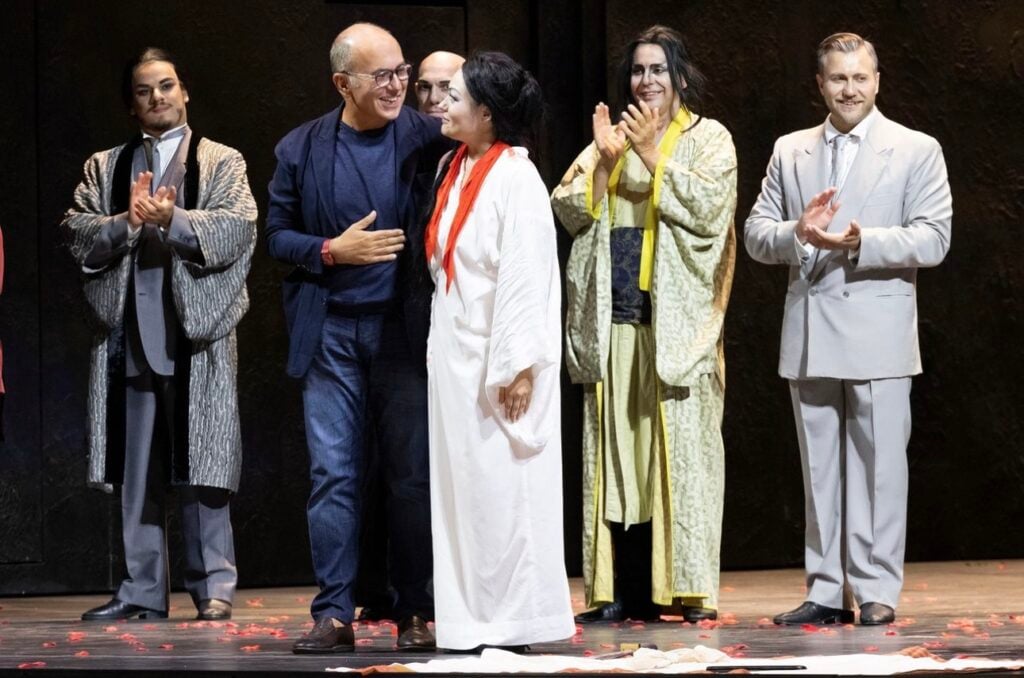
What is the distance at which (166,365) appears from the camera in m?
5.38

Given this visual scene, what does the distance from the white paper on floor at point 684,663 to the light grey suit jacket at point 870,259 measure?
1253 mm

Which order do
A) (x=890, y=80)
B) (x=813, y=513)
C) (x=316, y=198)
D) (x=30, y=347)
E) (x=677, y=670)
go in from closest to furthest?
(x=677, y=670), (x=316, y=198), (x=813, y=513), (x=30, y=347), (x=890, y=80)

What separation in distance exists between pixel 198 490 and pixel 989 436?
327 cm

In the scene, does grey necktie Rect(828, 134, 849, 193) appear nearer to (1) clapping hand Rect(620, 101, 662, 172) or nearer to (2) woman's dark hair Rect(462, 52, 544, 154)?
(1) clapping hand Rect(620, 101, 662, 172)

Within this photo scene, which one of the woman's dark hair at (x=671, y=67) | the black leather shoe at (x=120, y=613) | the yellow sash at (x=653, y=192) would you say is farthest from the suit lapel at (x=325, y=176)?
the black leather shoe at (x=120, y=613)

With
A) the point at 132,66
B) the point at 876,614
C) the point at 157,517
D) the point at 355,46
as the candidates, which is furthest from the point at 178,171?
the point at 876,614

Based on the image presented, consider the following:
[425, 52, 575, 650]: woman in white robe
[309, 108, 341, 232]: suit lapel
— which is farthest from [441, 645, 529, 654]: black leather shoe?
[309, 108, 341, 232]: suit lapel

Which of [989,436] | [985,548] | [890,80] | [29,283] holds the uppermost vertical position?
[890,80]

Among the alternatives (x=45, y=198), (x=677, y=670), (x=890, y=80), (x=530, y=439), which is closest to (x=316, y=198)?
(x=530, y=439)

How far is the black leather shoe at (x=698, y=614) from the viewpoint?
496cm

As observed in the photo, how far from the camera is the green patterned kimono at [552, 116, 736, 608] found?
498 cm

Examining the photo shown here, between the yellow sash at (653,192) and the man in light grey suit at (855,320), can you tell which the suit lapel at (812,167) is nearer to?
the man in light grey suit at (855,320)

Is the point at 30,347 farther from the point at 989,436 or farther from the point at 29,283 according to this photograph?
the point at 989,436

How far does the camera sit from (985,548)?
7035mm
